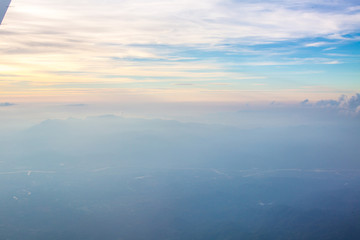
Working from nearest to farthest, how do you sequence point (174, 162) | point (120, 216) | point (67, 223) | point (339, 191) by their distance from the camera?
point (67, 223) < point (120, 216) < point (339, 191) < point (174, 162)

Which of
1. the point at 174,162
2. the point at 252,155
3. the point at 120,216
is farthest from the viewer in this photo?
the point at 252,155

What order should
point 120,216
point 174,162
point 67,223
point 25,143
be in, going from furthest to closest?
point 25,143
point 174,162
point 120,216
point 67,223

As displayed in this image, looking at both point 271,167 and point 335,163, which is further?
point 335,163

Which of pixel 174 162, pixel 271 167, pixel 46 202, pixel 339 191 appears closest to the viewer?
pixel 46 202

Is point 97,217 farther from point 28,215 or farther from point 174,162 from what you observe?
point 174,162

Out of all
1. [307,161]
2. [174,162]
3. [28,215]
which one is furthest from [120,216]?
[307,161]

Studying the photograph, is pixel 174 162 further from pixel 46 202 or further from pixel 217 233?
pixel 217 233

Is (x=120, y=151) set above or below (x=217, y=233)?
below

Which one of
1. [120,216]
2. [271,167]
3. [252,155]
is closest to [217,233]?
[120,216]

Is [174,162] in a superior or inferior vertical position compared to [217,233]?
inferior
